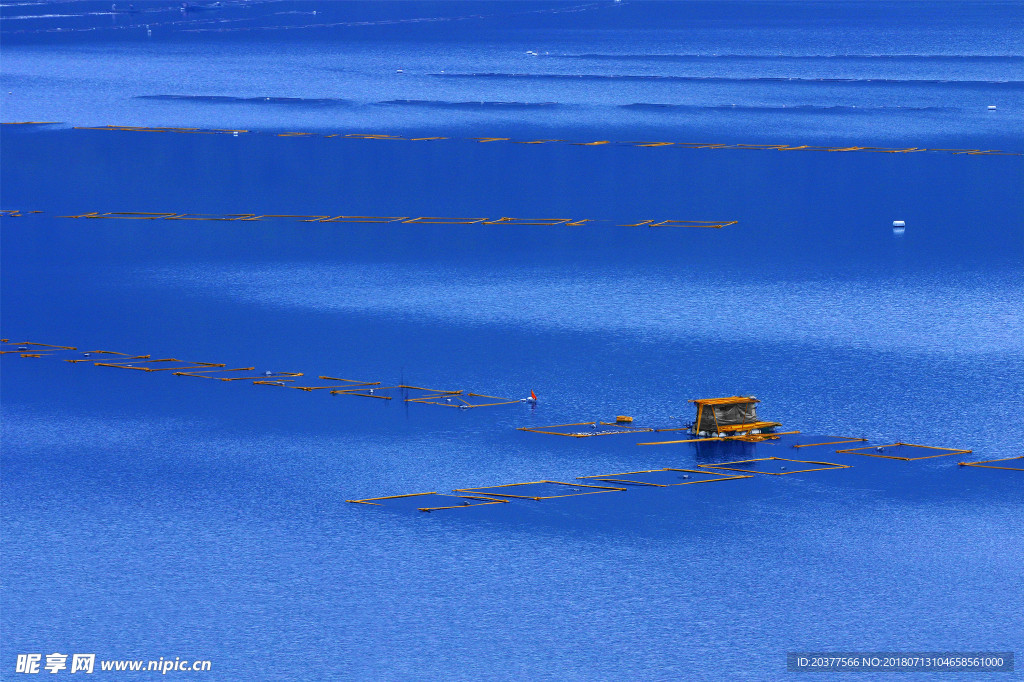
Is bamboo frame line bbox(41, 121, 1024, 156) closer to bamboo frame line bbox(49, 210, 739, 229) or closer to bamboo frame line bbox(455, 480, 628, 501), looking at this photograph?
bamboo frame line bbox(49, 210, 739, 229)

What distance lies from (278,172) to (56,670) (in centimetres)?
4050

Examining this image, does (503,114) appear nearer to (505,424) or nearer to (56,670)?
(505,424)

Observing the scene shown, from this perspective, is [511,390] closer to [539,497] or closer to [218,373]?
[539,497]

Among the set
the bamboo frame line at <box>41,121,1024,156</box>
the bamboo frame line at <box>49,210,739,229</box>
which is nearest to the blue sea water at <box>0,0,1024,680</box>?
the bamboo frame line at <box>49,210,739,229</box>

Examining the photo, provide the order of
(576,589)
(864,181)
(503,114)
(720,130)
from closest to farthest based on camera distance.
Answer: (576,589)
(864,181)
(720,130)
(503,114)

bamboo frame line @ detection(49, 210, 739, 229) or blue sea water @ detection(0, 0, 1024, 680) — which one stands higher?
bamboo frame line @ detection(49, 210, 739, 229)

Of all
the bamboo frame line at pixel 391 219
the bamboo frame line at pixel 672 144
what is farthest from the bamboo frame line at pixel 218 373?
the bamboo frame line at pixel 672 144

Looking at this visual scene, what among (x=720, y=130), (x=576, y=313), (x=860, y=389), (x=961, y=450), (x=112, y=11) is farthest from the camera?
(x=112, y=11)

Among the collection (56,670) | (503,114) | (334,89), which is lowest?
(56,670)

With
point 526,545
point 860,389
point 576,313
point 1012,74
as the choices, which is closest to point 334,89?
point 1012,74

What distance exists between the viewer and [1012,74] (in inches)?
3878

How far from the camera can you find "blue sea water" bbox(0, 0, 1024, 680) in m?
23.5

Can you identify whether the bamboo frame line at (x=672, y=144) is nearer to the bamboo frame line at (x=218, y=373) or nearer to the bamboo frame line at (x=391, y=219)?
the bamboo frame line at (x=391, y=219)

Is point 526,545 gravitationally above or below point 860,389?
below
